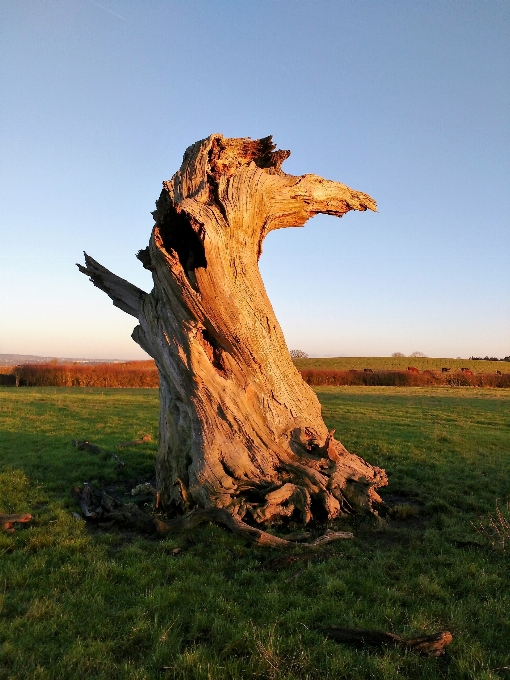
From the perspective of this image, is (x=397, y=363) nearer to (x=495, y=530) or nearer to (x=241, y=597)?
(x=495, y=530)

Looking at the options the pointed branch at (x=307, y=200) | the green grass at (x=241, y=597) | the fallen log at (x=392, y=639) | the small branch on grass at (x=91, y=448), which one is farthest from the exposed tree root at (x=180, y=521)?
the pointed branch at (x=307, y=200)

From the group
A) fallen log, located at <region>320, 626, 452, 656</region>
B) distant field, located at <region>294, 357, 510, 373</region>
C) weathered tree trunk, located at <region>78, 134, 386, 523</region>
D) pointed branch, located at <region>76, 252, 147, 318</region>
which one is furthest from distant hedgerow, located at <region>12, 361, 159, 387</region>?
fallen log, located at <region>320, 626, 452, 656</region>

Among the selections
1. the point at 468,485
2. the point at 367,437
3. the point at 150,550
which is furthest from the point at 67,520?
the point at 367,437

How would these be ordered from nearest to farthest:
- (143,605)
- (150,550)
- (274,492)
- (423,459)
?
(143,605)
(150,550)
(274,492)
(423,459)

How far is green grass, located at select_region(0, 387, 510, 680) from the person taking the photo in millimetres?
4672

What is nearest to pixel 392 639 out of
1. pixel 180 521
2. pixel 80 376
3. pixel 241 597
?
pixel 241 597

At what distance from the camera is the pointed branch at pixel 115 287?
1136 centimetres

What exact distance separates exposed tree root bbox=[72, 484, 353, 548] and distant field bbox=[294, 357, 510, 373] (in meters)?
66.7

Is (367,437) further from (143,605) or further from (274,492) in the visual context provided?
(143,605)

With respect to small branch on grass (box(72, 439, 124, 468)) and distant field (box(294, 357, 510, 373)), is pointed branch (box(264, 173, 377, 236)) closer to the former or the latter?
small branch on grass (box(72, 439, 124, 468))

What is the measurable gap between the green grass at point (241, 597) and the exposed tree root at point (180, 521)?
21 centimetres

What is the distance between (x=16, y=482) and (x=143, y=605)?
7.44 metres

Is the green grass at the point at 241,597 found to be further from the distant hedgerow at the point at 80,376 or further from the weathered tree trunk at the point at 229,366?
the distant hedgerow at the point at 80,376

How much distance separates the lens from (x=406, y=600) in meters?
6.03
